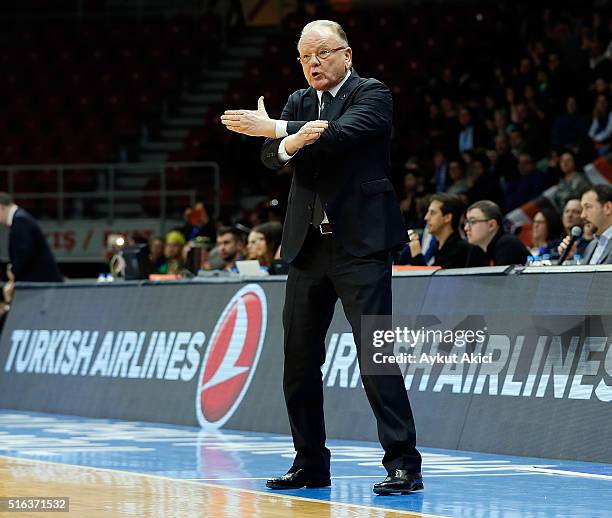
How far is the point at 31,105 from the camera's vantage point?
23875 mm

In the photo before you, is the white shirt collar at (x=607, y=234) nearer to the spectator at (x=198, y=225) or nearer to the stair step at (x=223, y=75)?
the spectator at (x=198, y=225)

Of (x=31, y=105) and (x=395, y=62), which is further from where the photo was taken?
(x=31, y=105)

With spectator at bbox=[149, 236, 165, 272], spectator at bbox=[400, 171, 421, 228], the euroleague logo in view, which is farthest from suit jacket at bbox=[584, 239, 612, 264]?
spectator at bbox=[149, 236, 165, 272]

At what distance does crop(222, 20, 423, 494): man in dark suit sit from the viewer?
5602mm

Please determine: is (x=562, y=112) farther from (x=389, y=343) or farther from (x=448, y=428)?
(x=389, y=343)

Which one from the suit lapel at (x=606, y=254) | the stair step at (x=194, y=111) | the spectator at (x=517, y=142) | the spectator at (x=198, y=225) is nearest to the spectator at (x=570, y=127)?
the spectator at (x=517, y=142)

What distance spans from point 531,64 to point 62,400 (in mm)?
10079

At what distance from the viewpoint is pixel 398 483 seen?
5543 mm

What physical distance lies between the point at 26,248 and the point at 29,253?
7cm

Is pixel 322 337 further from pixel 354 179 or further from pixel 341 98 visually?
pixel 341 98

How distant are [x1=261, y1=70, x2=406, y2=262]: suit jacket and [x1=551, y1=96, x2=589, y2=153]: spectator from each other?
10.4 meters

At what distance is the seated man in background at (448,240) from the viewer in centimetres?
953

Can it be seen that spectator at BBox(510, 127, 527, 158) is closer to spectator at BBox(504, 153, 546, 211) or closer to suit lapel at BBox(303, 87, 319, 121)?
spectator at BBox(504, 153, 546, 211)

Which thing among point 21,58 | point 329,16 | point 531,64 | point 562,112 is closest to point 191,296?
point 562,112
